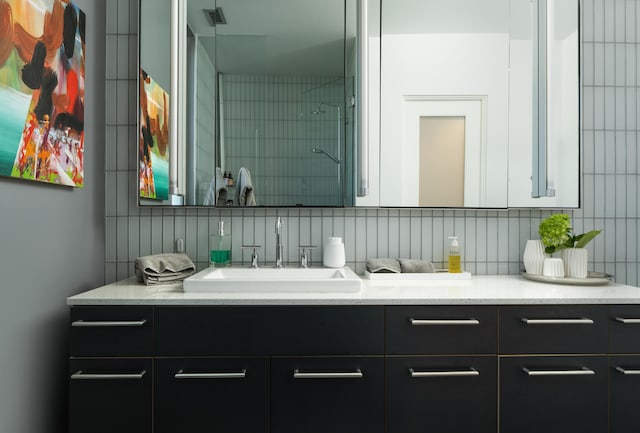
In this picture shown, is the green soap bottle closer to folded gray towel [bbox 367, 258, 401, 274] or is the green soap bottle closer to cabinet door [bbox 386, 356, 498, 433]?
folded gray towel [bbox 367, 258, 401, 274]

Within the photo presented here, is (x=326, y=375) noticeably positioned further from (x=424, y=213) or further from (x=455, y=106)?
(x=455, y=106)

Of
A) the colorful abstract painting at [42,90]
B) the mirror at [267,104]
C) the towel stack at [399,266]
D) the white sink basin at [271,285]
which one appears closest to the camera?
the colorful abstract painting at [42,90]

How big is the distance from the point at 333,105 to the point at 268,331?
1144 mm

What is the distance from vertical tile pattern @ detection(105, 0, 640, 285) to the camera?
2.17 meters

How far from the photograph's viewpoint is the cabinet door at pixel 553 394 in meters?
1.62

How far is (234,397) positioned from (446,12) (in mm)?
1977

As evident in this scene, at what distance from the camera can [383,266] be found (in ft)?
6.75

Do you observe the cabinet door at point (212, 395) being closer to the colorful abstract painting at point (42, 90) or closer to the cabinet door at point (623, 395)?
the colorful abstract painting at point (42, 90)

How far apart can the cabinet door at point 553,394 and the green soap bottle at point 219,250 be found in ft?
4.14

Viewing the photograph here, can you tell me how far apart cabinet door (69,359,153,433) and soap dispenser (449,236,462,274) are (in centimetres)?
137

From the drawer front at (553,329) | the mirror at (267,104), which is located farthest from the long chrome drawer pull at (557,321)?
the mirror at (267,104)

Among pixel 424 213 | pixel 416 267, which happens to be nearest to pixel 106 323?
pixel 416 267

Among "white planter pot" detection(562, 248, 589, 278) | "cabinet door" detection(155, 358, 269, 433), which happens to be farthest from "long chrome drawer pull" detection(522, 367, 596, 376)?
"cabinet door" detection(155, 358, 269, 433)

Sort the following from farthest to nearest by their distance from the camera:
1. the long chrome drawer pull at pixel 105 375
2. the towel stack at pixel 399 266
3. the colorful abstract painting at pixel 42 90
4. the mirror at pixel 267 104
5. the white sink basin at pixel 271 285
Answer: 1. the mirror at pixel 267 104
2. the towel stack at pixel 399 266
3. the white sink basin at pixel 271 285
4. the long chrome drawer pull at pixel 105 375
5. the colorful abstract painting at pixel 42 90
